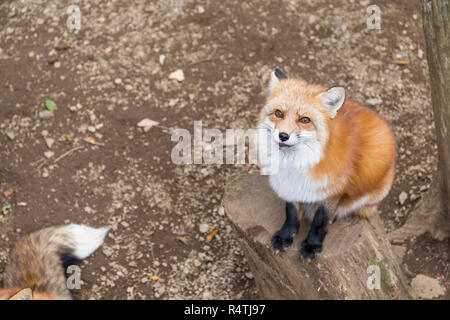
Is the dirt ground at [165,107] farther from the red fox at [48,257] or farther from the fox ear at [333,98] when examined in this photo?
the fox ear at [333,98]

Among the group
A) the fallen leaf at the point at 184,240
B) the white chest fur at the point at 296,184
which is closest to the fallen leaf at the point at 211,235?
the fallen leaf at the point at 184,240

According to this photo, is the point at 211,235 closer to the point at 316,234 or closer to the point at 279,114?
the point at 316,234

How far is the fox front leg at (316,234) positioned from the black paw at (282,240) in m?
0.12

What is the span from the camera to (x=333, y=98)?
2771 mm

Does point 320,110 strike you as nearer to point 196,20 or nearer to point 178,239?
point 178,239

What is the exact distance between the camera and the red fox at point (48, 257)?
12.6 ft

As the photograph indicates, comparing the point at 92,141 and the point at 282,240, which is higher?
the point at 92,141

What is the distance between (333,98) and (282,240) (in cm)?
108

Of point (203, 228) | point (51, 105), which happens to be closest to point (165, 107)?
point (51, 105)

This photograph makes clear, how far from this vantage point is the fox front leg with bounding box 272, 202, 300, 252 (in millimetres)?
3262

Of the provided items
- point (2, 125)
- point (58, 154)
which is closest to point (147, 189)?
point (58, 154)

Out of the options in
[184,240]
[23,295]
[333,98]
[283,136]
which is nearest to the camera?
[283,136]

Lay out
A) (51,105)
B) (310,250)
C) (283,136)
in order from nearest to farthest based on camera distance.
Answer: (283,136)
(310,250)
(51,105)

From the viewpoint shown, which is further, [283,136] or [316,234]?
[316,234]
